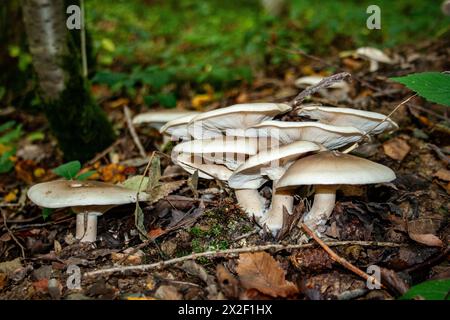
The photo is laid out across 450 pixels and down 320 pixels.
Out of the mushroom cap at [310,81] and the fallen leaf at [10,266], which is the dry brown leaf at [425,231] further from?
the fallen leaf at [10,266]

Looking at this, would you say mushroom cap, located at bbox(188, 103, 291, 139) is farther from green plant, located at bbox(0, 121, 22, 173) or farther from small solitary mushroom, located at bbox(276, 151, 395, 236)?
green plant, located at bbox(0, 121, 22, 173)

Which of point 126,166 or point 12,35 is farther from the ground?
point 12,35

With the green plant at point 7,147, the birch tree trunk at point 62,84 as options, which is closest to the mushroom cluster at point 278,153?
the birch tree trunk at point 62,84

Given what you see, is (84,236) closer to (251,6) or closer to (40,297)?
(40,297)

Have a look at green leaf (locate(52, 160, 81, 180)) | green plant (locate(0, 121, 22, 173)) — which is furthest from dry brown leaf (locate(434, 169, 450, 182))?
green plant (locate(0, 121, 22, 173))

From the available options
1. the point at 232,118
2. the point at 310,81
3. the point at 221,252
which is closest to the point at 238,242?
the point at 221,252

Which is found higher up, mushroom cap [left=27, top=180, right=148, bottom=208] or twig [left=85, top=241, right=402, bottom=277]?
mushroom cap [left=27, top=180, right=148, bottom=208]

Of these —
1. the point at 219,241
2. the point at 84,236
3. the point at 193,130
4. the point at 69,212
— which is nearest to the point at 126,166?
the point at 69,212
